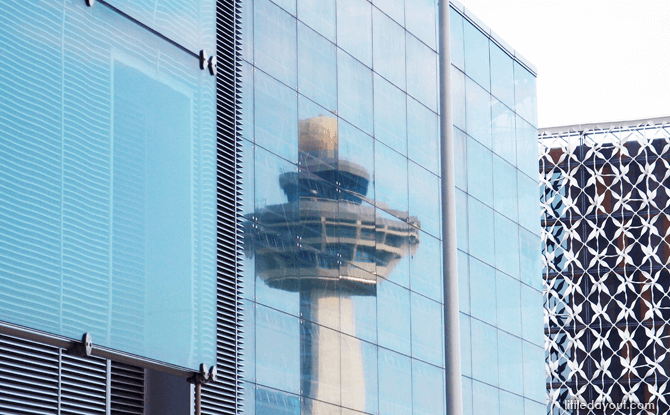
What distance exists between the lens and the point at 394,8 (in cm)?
2178

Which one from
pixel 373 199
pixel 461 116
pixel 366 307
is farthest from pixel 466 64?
pixel 366 307

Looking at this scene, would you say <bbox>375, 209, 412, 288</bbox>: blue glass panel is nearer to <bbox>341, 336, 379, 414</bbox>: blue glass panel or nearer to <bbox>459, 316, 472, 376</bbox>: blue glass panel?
<bbox>341, 336, 379, 414</bbox>: blue glass panel

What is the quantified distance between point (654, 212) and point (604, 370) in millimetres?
9561

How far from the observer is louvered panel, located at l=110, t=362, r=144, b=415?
32.3 ft

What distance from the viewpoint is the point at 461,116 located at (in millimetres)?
24359

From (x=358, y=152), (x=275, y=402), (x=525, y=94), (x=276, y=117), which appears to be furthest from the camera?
(x=525, y=94)

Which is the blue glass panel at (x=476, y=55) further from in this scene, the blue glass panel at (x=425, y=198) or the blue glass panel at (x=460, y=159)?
the blue glass panel at (x=425, y=198)

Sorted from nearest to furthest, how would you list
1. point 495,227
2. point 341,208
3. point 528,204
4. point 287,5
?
point 287,5, point 341,208, point 495,227, point 528,204

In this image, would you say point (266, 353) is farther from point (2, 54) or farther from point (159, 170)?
point (2, 54)

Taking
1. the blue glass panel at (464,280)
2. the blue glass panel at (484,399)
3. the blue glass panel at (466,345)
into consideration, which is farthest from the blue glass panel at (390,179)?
the blue glass panel at (484,399)

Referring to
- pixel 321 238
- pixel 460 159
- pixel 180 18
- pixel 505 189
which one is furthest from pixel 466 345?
pixel 180 18

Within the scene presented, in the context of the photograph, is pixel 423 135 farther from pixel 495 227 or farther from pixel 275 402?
pixel 275 402

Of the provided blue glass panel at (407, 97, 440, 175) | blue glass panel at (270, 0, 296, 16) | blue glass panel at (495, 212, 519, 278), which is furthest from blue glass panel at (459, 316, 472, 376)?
blue glass panel at (270, 0, 296, 16)

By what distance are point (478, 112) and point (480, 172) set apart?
140cm
